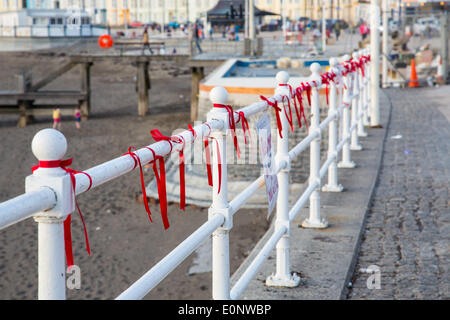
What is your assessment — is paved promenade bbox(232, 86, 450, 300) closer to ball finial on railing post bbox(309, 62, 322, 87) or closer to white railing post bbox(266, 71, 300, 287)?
white railing post bbox(266, 71, 300, 287)

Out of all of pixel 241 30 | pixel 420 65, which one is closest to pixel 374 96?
pixel 420 65

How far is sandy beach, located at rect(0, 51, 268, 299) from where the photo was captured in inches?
407

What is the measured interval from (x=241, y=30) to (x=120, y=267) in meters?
53.6

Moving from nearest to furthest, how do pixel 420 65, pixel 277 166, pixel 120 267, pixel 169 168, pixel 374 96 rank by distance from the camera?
pixel 277 166 < pixel 120 267 < pixel 374 96 < pixel 169 168 < pixel 420 65

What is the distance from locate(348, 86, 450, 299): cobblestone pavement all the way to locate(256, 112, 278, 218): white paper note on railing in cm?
94

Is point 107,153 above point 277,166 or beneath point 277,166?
beneath

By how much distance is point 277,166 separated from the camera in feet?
15.3

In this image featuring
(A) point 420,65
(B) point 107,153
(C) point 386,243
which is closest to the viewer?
(C) point 386,243

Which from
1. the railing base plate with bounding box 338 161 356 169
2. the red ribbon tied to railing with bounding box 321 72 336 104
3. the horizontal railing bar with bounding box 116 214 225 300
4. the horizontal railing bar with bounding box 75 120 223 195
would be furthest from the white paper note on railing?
the railing base plate with bounding box 338 161 356 169

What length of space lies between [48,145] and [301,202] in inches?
153

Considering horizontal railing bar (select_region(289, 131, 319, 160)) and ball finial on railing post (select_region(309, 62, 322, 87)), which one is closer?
horizontal railing bar (select_region(289, 131, 319, 160))

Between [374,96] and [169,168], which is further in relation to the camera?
[169,168]

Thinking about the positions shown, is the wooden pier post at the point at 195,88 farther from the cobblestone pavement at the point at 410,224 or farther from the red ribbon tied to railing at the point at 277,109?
the red ribbon tied to railing at the point at 277,109
